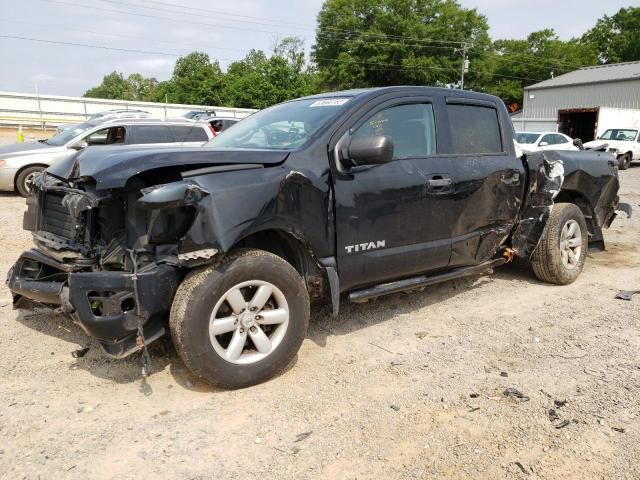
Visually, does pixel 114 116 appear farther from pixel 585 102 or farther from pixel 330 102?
pixel 585 102

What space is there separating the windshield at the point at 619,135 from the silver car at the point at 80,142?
62.0ft

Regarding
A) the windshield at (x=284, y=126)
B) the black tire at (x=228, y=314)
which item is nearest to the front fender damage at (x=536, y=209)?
the windshield at (x=284, y=126)

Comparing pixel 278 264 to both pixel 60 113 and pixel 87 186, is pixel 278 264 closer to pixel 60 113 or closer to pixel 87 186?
pixel 87 186

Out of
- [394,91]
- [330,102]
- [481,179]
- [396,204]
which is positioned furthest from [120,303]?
[481,179]

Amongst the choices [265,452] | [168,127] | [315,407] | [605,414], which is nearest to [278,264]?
[315,407]

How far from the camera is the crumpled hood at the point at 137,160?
9.52 ft

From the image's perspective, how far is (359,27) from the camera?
173 ft

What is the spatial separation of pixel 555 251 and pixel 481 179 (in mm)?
1348

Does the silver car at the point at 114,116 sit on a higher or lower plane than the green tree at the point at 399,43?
lower

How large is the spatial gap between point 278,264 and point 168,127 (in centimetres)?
803

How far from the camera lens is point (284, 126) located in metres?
3.98

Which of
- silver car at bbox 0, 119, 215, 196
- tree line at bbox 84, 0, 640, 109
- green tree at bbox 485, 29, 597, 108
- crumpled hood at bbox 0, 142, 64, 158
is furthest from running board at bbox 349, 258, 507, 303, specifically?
green tree at bbox 485, 29, 597, 108

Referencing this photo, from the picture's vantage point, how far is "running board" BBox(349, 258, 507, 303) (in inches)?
150

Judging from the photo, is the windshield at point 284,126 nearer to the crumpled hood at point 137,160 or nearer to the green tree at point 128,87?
the crumpled hood at point 137,160
